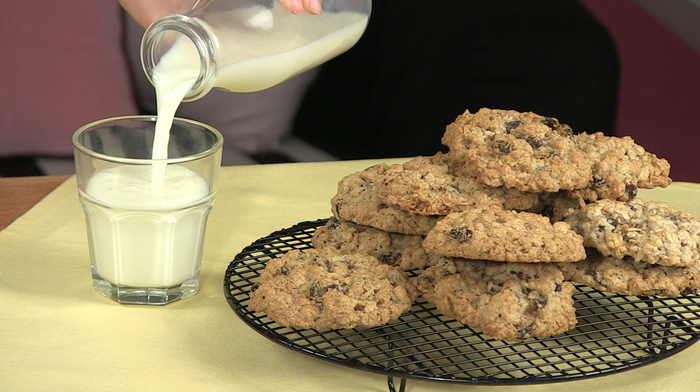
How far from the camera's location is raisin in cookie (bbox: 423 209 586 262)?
0.98 m

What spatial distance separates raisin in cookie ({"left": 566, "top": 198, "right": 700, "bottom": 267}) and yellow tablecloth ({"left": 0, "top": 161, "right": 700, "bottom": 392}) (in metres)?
0.18

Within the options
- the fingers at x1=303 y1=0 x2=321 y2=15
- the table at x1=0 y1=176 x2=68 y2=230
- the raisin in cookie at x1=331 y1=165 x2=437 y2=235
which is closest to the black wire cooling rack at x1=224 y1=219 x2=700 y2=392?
the raisin in cookie at x1=331 y1=165 x2=437 y2=235

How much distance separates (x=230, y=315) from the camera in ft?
4.15

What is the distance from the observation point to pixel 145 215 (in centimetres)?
124

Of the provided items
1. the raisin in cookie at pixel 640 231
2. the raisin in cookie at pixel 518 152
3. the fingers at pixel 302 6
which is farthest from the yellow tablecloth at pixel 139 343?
the fingers at pixel 302 6

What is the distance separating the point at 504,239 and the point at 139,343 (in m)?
0.58

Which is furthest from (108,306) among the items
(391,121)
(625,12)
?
(625,12)

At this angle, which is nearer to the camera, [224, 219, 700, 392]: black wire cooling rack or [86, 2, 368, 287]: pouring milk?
[224, 219, 700, 392]: black wire cooling rack

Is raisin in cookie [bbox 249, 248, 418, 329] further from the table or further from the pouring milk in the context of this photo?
the table

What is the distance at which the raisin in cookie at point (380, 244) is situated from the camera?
1.22 metres

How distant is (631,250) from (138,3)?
4.45ft

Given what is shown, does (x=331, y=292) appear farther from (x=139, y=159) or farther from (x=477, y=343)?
(x=139, y=159)

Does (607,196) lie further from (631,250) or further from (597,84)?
(597,84)

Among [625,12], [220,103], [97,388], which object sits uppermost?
[625,12]
